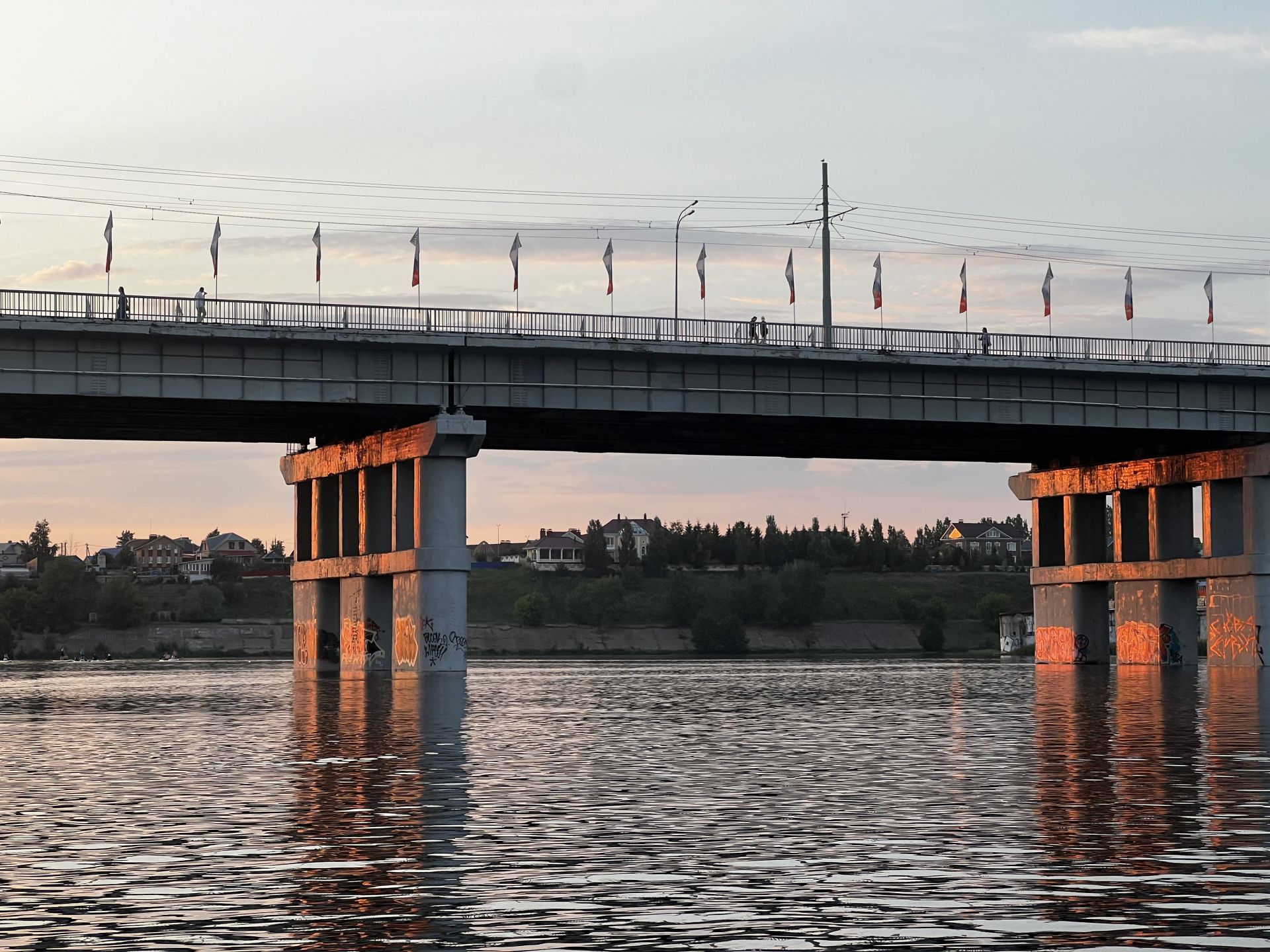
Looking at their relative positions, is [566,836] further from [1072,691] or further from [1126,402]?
[1126,402]

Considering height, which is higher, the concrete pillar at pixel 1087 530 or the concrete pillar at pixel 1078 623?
the concrete pillar at pixel 1087 530

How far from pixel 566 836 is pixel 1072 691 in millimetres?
49736

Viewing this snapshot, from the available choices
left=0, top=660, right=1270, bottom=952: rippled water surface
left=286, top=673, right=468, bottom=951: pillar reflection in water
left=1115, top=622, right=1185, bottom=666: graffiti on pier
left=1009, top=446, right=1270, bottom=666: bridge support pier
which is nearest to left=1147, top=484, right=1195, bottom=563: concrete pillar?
left=1009, top=446, right=1270, bottom=666: bridge support pier

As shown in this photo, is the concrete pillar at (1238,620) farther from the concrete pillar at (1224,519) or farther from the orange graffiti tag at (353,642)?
the orange graffiti tag at (353,642)

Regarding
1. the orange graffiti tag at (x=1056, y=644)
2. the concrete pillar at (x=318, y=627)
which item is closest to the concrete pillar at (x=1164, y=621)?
the orange graffiti tag at (x=1056, y=644)

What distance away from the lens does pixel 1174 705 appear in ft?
177

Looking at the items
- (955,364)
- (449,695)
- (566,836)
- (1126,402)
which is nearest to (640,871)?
(566,836)

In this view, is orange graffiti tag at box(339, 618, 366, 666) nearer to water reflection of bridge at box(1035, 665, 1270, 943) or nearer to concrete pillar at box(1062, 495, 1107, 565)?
concrete pillar at box(1062, 495, 1107, 565)

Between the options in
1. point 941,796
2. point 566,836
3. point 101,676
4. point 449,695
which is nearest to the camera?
point 566,836

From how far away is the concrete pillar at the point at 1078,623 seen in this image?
113188mm

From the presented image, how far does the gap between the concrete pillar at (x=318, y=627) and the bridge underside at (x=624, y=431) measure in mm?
8389

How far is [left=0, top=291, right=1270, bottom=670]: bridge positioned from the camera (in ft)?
266

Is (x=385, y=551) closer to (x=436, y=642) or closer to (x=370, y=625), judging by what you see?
(x=370, y=625)

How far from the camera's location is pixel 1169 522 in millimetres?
105938
